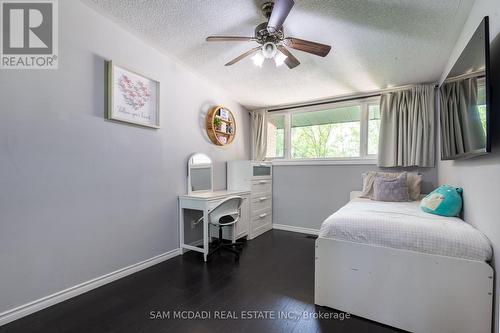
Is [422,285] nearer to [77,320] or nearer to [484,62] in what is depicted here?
[484,62]

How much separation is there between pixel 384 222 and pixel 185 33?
2354 mm

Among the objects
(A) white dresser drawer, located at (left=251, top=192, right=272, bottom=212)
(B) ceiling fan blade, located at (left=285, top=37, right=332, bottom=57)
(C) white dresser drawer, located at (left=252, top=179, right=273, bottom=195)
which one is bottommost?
(A) white dresser drawer, located at (left=251, top=192, right=272, bottom=212)

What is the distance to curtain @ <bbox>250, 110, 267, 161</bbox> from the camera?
13.2 ft

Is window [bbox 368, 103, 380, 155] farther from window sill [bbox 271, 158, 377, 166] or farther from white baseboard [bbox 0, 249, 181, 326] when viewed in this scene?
white baseboard [bbox 0, 249, 181, 326]

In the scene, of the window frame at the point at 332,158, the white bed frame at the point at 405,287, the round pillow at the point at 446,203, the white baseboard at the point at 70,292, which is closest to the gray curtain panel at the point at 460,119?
the round pillow at the point at 446,203

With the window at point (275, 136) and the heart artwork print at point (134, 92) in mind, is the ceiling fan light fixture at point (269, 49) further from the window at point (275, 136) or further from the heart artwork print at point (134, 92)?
the window at point (275, 136)

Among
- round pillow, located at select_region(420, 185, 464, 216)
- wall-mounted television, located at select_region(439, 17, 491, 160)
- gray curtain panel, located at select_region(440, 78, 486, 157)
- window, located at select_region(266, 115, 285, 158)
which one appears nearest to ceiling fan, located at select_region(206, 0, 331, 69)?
wall-mounted television, located at select_region(439, 17, 491, 160)

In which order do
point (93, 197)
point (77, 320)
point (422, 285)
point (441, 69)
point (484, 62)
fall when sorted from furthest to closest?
point (441, 69)
point (93, 197)
point (77, 320)
point (422, 285)
point (484, 62)

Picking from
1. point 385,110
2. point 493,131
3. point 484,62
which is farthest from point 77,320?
point 385,110

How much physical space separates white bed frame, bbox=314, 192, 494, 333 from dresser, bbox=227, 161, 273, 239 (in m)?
1.79

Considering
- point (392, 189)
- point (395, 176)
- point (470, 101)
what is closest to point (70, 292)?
point (470, 101)

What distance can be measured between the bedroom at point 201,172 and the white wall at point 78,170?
0.01m

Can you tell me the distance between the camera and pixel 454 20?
1.72m

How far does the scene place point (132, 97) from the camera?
2197mm
